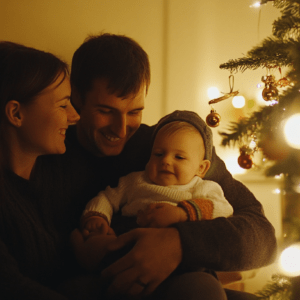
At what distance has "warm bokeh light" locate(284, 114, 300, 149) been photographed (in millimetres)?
667

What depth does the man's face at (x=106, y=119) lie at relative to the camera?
1298 mm

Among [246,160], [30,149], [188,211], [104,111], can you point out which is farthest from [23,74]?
[246,160]

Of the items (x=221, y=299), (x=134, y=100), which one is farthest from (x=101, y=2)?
(x=221, y=299)

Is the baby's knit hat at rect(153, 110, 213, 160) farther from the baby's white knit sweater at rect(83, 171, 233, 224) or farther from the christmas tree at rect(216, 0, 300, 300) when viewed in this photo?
the christmas tree at rect(216, 0, 300, 300)

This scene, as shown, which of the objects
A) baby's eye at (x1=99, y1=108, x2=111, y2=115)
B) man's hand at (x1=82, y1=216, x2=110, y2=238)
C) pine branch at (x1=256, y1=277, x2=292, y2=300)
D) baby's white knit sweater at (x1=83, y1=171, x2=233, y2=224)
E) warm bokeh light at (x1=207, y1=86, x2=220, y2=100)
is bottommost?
pine branch at (x1=256, y1=277, x2=292, y2=300)

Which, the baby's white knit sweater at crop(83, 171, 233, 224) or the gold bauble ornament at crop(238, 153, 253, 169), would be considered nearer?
the baby's white knit sweater at crop(83, 171, 233, 224)

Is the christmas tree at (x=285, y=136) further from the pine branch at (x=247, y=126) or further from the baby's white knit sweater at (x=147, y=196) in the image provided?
the baby's white knit sweater at (x=147, y=196)

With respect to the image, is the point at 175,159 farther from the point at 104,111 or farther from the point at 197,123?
the point at 104,111

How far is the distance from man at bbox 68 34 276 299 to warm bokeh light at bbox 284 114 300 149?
39 centimetres

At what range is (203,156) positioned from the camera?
4.08 feet

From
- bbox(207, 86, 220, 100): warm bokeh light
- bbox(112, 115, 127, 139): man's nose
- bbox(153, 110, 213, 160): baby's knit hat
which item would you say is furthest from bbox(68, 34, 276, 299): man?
bbox(207, 86, 220, 100): warm bokeh light

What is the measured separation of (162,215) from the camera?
98cm

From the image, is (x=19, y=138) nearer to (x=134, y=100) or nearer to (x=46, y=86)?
(x=46, y=86)

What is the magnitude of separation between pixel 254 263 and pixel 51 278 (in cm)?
67
